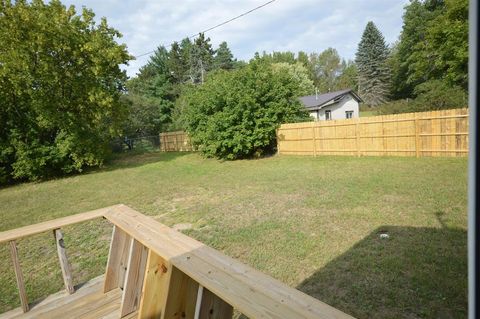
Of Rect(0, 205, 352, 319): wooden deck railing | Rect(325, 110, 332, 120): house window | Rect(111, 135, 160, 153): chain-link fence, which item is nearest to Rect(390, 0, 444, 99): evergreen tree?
Rect(325, 110, 332, 120): house window

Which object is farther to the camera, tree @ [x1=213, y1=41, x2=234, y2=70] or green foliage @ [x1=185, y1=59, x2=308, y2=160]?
tree @ [x1=213, y1=41, x2=234, y2=70]

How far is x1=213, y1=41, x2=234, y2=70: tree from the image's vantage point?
142 feet

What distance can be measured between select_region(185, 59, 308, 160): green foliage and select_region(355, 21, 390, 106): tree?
30789 mm

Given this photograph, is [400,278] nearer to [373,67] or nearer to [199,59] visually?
[199,59]

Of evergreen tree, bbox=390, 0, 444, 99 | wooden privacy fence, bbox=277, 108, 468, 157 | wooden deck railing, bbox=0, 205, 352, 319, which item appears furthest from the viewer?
evergreen tree, bbox=390, 0, 444, 99

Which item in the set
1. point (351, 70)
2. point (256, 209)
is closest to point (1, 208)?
point (256, 209)

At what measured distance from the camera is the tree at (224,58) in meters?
43.4

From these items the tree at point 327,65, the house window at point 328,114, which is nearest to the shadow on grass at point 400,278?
the house window at point 328,114

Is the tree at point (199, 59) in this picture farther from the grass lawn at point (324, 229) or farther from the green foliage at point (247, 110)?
the grass lawn at point (324, 229)

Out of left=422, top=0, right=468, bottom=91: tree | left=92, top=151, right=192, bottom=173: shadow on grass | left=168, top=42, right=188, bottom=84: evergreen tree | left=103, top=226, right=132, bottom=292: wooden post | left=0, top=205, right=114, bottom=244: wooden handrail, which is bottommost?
left=92, top=151, right=192, bottom=173: shadow on grass

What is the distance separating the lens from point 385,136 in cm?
1124

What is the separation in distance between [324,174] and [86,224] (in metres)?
6.76

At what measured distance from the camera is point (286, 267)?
3650 mm

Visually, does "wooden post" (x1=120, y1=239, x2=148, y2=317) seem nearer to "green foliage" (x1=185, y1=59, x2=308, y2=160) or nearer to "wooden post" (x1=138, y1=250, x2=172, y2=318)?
"wooden post" (x1=138, y1=250, x2=172, y2=318)
